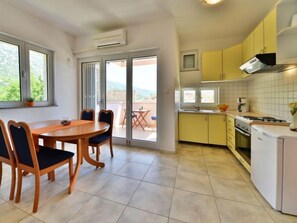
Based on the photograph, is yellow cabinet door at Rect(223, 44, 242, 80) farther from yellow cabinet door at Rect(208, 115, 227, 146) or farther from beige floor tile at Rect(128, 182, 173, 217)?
beige floor tile at Rect(128, 182, 173, 217)

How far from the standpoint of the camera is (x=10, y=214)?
4.60ft

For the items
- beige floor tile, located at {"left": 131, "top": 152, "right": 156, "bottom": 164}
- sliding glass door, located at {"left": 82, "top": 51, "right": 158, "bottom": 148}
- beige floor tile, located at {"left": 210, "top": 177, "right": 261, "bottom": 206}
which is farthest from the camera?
sliding glass door, located at {"left": 82, "top": 51, "right": 158, "bottom": 148}

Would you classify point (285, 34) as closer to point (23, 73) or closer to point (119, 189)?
point (119, 189)

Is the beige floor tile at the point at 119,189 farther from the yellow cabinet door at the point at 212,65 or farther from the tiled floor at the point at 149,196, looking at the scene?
the yellow cabinet door at the point at 212,65

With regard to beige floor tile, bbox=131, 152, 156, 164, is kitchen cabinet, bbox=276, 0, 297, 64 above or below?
above

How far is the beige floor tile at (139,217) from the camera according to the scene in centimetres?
134

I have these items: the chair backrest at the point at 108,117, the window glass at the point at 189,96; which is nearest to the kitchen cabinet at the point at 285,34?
the window glass at the point at 189,96

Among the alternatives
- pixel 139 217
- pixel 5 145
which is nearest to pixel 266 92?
pixel 139 217

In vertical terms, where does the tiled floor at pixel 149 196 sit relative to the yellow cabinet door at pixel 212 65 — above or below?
below

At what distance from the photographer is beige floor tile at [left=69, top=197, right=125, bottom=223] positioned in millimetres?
1351

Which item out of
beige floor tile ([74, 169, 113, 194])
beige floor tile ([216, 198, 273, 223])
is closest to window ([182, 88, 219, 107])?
beige floor tile ([216, 198, 273, 223])

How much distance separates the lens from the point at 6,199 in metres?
1.61

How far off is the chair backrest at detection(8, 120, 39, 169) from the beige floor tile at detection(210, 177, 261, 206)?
1973 mm

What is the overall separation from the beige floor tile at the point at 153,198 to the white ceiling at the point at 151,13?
2.76 metres
